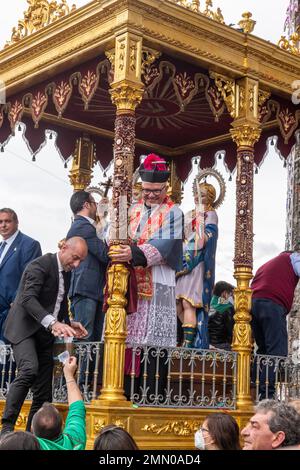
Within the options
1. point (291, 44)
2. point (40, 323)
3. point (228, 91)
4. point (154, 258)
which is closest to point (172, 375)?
point (154, 258)

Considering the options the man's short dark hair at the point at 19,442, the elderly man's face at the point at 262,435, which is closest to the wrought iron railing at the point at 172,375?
the elderly man's face at the point at 262,435

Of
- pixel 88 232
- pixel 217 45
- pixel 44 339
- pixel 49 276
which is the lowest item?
pixel 44 339

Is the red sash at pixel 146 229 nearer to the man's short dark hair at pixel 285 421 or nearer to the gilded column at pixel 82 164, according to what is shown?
the gilded column at pixel 82 164

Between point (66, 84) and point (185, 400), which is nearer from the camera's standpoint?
point (185, 400)

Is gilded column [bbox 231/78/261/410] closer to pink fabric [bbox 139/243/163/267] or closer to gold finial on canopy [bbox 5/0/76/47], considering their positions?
pink fabric [bbox 139/243/163/267]

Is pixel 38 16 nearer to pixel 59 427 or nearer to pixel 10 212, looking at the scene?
pixel 10 212

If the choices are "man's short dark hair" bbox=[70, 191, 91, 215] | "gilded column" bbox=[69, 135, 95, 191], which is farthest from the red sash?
"gilded column" bbox=[69, 135, 95, 191]

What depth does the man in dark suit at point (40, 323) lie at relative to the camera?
6898mm

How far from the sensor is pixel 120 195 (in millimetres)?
7754

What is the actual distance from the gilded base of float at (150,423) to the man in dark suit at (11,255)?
5.07 feet
